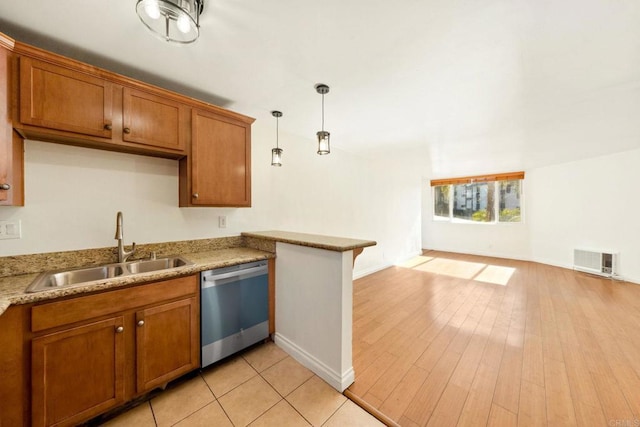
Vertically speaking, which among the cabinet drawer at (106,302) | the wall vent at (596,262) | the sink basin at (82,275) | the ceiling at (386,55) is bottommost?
the wall vent at (596,262)

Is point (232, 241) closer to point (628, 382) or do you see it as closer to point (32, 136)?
point (32, 136)

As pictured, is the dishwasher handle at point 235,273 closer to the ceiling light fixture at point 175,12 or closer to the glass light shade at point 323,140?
the glass light shade at point 323,140

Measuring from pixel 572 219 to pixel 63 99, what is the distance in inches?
314

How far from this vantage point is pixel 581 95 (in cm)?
212

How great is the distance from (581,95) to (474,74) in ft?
4.02

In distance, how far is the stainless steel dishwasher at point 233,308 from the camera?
180 cm

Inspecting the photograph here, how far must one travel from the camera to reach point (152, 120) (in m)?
1.78

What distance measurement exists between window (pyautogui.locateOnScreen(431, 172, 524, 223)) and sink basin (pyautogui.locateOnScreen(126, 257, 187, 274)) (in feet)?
23.9

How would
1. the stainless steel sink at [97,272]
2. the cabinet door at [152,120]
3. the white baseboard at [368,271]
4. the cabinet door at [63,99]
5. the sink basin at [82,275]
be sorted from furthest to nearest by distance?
the white baseboard at [368,271] → the cabinet door at [152,120] → the sink basin at [82,275] → the stainless steel sink at [97,272] → the cabinet door at [63,99]

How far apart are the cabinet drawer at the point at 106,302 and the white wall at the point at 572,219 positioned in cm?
703

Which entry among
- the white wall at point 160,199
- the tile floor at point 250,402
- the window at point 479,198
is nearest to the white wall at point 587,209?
the window at point 479,198

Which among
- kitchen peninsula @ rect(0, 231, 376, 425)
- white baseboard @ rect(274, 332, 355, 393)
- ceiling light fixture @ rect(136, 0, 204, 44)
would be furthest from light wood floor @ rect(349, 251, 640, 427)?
ceiling light fixture @ rect(136, 0, 204, 44)

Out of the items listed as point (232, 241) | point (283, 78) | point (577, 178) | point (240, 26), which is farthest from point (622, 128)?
point (232, 241)

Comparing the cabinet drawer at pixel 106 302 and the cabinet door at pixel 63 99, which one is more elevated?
the cabinet door at pixel 63 99
